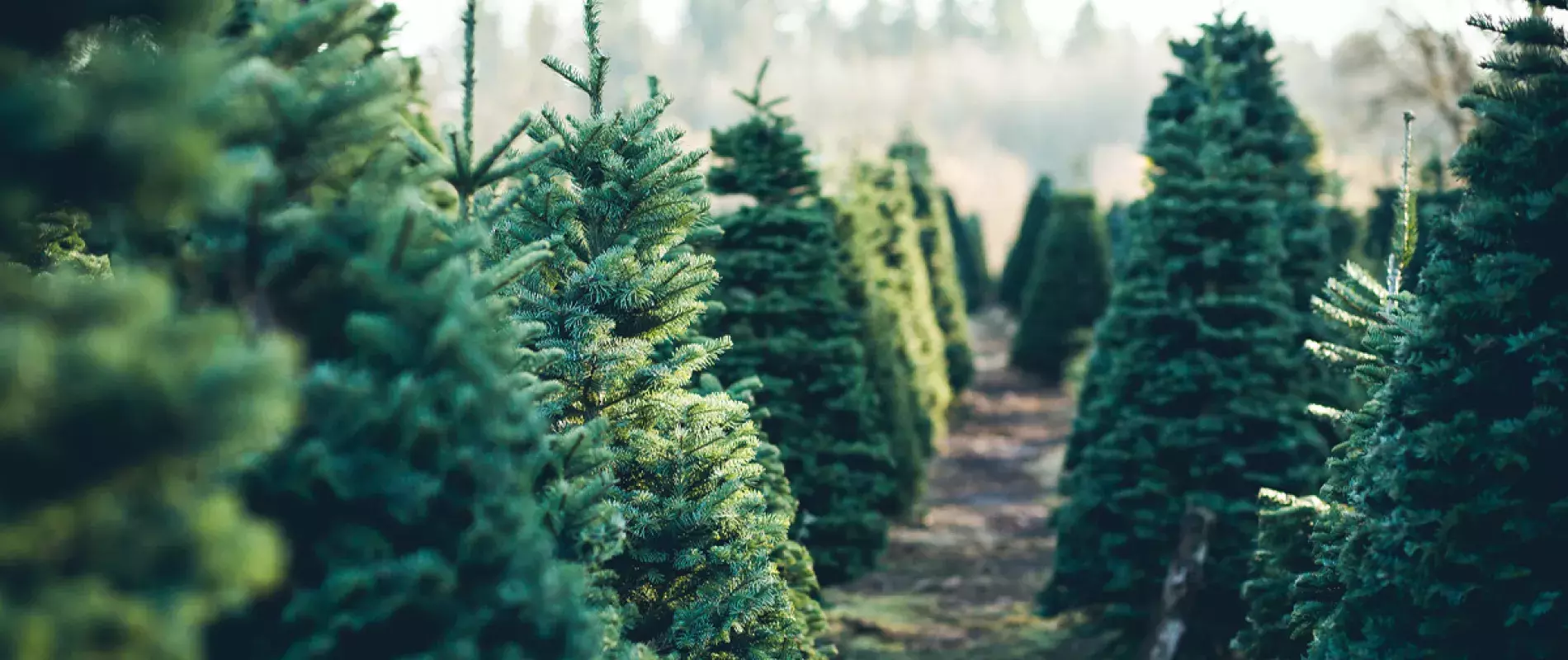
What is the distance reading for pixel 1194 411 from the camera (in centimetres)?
882

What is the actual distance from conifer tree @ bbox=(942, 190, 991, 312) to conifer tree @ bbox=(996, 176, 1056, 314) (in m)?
3.55

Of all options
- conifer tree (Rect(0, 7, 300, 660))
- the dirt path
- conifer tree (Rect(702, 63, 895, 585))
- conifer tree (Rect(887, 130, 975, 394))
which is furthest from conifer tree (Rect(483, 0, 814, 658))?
conifer tree (Rect(887, 130, 975, 394))

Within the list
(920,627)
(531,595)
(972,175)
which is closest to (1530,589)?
(531,595)

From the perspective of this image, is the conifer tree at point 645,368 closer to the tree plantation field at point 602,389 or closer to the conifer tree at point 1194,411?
the tree plantation field at point 602,389

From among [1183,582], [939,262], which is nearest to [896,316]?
[1183,582]

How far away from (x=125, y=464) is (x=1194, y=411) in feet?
27.2

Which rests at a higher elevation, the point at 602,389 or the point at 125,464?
the point at 602,389

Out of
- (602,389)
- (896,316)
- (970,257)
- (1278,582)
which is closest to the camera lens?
(602,389)

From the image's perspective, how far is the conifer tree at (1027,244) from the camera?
31391mm

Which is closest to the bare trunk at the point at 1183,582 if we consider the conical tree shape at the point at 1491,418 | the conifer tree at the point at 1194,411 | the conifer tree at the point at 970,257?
the conifer tree at the point at 1194,411

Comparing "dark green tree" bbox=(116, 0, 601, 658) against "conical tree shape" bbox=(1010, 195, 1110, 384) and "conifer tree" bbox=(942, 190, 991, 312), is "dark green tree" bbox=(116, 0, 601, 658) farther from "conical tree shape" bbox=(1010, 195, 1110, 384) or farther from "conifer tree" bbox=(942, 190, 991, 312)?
"conifer tree" bbox=(942, 190, 991, 312)

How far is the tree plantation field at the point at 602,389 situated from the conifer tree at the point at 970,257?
2590 cm

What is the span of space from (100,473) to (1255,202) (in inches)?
345

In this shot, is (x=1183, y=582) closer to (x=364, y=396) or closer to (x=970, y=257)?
(x=364, y=396)
